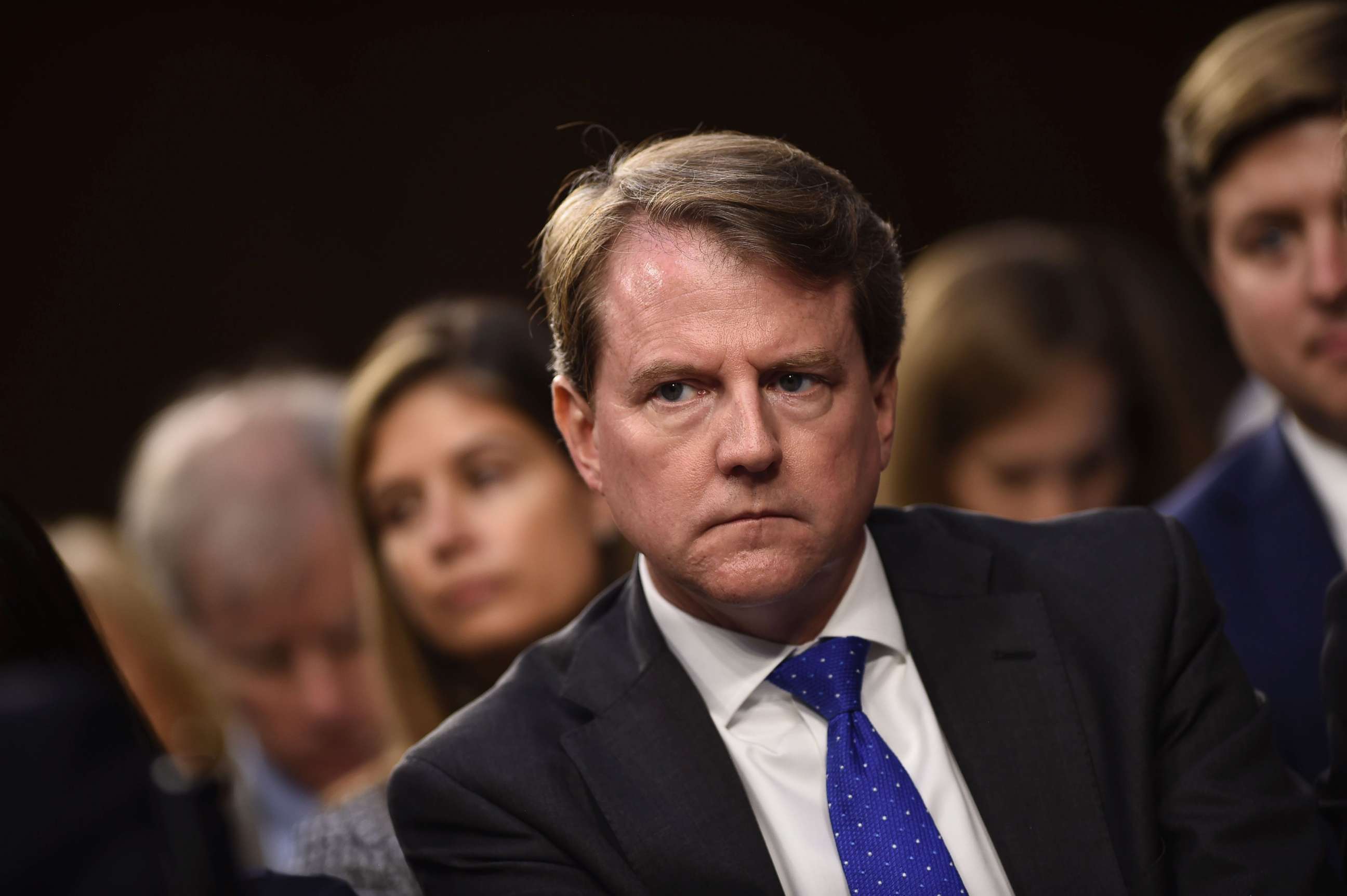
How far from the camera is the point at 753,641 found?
2.27 meters

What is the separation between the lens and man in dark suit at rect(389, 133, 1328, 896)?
2.08 metres

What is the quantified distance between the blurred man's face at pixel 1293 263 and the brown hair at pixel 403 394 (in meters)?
1.55

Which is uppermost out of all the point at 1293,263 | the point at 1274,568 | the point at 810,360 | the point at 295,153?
the point at 295,153

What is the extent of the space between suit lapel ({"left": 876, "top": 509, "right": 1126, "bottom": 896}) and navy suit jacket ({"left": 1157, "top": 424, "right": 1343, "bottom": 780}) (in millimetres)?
845

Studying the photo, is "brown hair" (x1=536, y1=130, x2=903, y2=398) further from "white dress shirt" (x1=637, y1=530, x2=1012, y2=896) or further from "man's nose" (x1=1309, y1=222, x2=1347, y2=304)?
"man's nose" (x1=1309, y1=222, x2=1347, y2=304)

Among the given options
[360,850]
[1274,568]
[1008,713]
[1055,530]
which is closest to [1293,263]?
[1274,568]

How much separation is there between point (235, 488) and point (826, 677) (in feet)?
9.00

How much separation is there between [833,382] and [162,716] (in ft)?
10.8

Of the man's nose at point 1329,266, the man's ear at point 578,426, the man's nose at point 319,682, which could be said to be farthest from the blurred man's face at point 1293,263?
the man's nose at point 319,682

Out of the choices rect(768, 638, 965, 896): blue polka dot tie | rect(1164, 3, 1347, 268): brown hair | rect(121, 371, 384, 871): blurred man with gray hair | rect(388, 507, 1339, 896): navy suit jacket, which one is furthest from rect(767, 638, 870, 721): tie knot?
rect(121, 371, 384, 871): blurred man with gray hair

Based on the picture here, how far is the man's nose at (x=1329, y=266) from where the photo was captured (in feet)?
9.66

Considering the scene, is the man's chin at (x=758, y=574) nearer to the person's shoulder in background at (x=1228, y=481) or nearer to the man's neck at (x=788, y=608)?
the man's neck at (x=788, y=608)

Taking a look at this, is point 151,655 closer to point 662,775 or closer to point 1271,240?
point 662,775

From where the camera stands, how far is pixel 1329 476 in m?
3.11
